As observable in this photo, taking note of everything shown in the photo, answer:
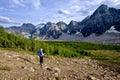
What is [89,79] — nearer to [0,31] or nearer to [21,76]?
[21,76]

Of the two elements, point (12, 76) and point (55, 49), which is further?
point (55, 49)

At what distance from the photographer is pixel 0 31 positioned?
108 m

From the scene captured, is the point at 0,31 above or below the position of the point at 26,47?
above

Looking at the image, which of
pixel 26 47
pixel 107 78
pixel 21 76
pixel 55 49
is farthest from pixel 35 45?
pixel 21 76

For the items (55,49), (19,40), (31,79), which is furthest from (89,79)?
(55,49)

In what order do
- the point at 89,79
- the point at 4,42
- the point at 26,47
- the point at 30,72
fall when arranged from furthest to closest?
the point at 26,47 < the point at 4,42 < the point at 89,79 < the point at 30,72

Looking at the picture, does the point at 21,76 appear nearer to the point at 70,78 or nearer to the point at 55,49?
the point at 70,78

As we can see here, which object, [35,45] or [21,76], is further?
[35,45]

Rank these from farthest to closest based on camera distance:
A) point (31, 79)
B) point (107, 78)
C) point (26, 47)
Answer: point (26, 47) < point (107, 78) < point (31, 79)

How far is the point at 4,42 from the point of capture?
9625 centimetres

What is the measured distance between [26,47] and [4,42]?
37.2 ft

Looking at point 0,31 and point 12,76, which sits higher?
point 0,31

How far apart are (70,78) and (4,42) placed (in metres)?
64.5

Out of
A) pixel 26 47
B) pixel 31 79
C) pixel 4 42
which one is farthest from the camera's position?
pixel 26 47
